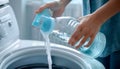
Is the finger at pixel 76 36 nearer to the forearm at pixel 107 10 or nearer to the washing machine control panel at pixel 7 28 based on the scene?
the forearm at pixel 107 10

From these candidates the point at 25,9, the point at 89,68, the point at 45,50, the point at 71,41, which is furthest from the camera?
the point at 25,9

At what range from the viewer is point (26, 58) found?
118cm

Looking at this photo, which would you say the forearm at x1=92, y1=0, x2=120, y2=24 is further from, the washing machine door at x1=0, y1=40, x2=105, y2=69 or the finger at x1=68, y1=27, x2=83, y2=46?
the washing machine door at x1=0, y1=40, x2=105, y2=69

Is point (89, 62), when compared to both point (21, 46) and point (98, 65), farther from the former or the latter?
point (21, 46)

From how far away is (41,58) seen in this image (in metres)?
1.23

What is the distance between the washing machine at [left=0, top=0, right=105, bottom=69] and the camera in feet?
3.49

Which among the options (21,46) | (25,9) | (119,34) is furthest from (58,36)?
(25,9)

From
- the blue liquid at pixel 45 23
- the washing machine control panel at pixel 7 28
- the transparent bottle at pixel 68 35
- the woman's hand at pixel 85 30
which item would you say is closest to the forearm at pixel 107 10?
the woman's hand at pixel 85 30

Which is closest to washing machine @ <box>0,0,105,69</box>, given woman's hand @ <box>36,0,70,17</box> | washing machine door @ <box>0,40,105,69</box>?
washing machine door @ <box>0,40,105,69</box>

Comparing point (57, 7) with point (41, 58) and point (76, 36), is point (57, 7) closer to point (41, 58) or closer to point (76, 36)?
point (41, 58)

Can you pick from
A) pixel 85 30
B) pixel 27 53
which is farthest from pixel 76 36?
pixel 27 53

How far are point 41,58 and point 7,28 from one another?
0.26 m

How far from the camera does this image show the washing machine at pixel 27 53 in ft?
3.49

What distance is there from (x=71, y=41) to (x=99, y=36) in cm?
47
